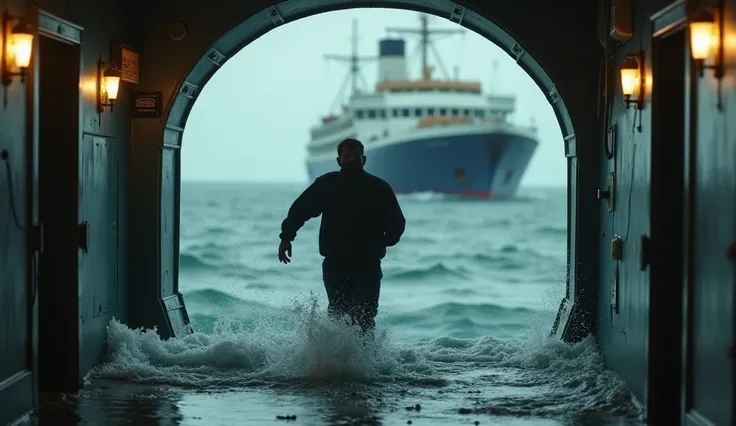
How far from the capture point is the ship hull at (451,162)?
5150 cm

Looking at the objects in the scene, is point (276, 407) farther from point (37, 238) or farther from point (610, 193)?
point (610, 193)

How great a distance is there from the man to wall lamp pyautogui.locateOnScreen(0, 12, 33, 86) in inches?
97.1

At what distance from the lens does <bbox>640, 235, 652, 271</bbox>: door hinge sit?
266 inches

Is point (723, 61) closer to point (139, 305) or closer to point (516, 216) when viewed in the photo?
point (139, 305)

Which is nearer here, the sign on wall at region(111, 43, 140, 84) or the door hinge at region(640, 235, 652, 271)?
the door hinge at region(640, 235, 652, 271)

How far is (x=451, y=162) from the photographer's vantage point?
51.7 meters

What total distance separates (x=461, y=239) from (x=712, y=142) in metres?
38.0

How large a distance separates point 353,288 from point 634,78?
7.79 feet

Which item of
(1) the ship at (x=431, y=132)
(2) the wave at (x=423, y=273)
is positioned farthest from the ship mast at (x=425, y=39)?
(2) the wave at (x=423, y=273)

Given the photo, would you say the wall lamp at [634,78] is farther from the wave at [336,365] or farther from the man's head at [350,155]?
the man's head at [350,155]

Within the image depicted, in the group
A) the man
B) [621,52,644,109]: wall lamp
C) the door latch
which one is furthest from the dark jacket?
[621,52,644,109]: wall lamp

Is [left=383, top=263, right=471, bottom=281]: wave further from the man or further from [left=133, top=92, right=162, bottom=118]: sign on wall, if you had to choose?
the man

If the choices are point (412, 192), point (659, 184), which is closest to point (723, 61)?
point (659, 184)

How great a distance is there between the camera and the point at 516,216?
174ft
